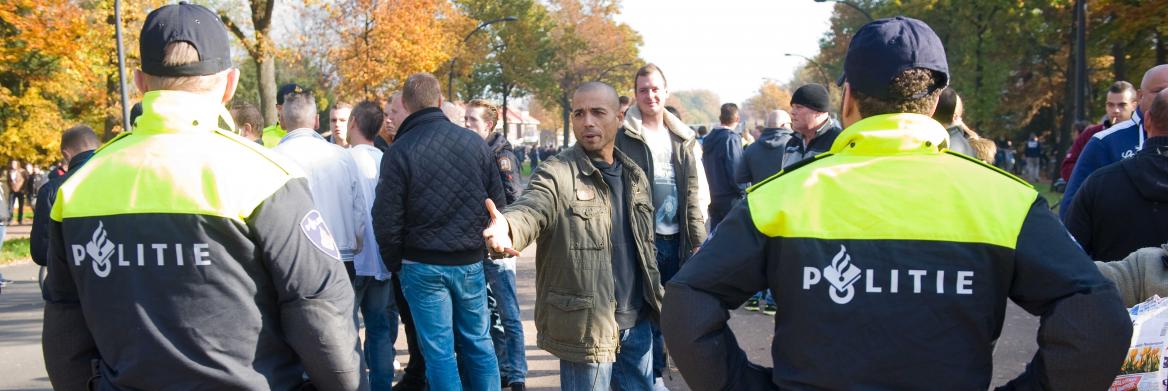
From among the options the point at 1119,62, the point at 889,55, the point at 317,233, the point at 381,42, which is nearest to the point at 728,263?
the point at 889,55

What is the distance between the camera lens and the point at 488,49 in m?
49.5

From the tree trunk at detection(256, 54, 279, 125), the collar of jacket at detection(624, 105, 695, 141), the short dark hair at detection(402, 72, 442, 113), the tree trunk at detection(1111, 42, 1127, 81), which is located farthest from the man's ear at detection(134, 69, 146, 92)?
the tree trunk at detection(1111, 42, 1127, 81)

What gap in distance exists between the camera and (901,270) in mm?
2021

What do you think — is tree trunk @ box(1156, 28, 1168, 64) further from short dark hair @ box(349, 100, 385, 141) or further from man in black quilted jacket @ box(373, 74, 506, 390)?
man in black quilted jacket @ box(373, 74, 506, 390)

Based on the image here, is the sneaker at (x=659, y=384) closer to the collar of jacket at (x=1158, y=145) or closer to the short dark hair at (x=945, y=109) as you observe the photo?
the short dark hair at (x=945, y=109)

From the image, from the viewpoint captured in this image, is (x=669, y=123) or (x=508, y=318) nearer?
(x=669, y=123)

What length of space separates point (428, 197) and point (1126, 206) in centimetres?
336

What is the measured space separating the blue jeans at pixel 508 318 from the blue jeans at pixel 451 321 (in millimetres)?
721

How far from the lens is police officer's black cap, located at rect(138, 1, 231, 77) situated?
2.42 metres

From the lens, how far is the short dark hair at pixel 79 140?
21.1 ft

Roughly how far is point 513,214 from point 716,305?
5.15 ft

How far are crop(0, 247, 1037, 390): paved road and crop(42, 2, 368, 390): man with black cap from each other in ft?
12.8

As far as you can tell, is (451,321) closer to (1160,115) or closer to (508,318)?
(508,318)

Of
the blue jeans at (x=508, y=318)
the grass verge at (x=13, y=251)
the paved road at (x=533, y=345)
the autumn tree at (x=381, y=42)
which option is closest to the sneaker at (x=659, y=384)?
the paved road at (x=533, y=345)
